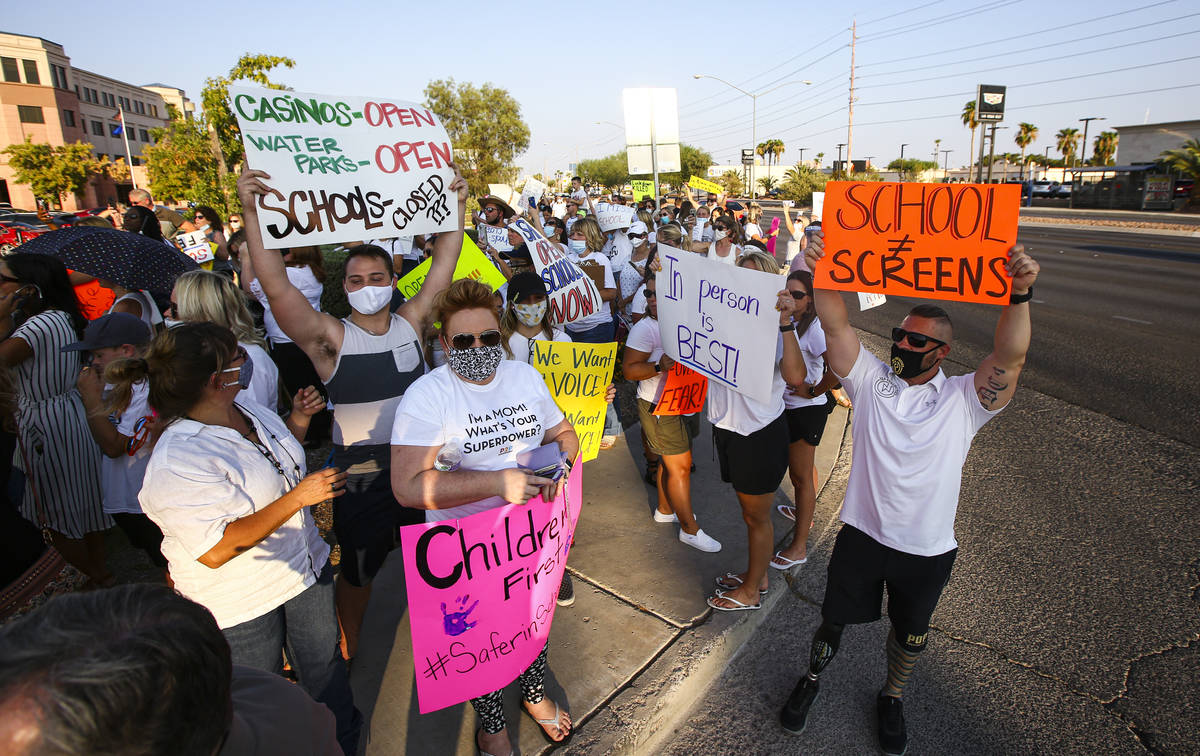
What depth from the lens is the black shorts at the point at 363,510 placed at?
304cm

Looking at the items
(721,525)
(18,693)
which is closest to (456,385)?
(18,693)

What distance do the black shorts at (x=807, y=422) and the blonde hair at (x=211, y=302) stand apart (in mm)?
3257

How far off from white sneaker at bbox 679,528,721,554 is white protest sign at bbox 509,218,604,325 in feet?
6.19

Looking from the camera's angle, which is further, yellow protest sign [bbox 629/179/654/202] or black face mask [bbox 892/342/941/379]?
yellow protest sign [bbox 629/179/654/202]

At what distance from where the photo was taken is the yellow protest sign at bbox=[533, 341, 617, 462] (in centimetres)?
409

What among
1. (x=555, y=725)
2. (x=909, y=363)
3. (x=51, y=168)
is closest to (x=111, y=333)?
(x=555, y=725)

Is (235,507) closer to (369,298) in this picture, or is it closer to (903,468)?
(369,298)

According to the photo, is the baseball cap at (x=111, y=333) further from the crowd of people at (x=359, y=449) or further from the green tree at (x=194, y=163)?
the green tree at (x=194, y=163)

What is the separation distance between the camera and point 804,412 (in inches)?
161

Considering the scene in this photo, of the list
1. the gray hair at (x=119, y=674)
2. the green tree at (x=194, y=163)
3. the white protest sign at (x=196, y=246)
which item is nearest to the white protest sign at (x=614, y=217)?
the white protest sign at (x=196, y=246)

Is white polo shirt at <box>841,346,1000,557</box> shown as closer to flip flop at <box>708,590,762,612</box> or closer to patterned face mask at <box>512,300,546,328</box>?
flip flop at <box>708,590,762,612</box>

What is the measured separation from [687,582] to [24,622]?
3.42 meters

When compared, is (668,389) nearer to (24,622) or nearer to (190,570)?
(190,570)

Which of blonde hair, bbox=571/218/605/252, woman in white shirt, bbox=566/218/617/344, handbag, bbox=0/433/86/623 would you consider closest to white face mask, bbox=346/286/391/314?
handbag, bbox=0/433/86/623
